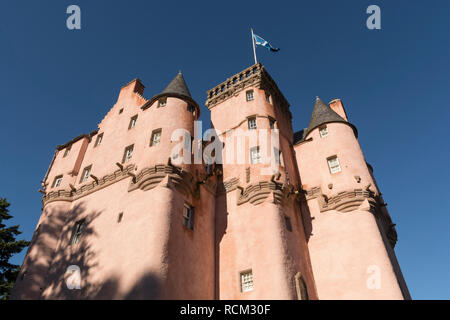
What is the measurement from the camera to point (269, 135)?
1099 inches

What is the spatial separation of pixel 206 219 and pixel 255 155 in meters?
6.99

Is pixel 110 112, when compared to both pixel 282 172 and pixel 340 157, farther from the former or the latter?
pixel 340 157

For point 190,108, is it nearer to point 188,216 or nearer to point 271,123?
point 271,123

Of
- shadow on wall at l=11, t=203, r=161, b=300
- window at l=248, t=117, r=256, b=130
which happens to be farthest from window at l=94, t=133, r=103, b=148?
window at l=248, t=117, r=256, b=130

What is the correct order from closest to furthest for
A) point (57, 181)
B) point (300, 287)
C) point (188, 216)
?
1. point (300, 287)
2. point (188, 216)
3. point (57, 181)

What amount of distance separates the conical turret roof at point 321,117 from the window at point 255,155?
6897 mm

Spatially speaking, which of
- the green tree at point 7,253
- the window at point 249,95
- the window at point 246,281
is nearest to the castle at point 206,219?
the window at point 246,281

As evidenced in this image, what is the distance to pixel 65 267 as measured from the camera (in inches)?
885

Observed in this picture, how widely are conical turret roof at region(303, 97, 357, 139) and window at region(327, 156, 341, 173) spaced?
4.10 meters

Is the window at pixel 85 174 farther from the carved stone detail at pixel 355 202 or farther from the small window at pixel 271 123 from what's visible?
the carved stone detail at pixel 355 202

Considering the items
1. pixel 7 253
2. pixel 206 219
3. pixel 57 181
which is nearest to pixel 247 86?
pixel 206 219
